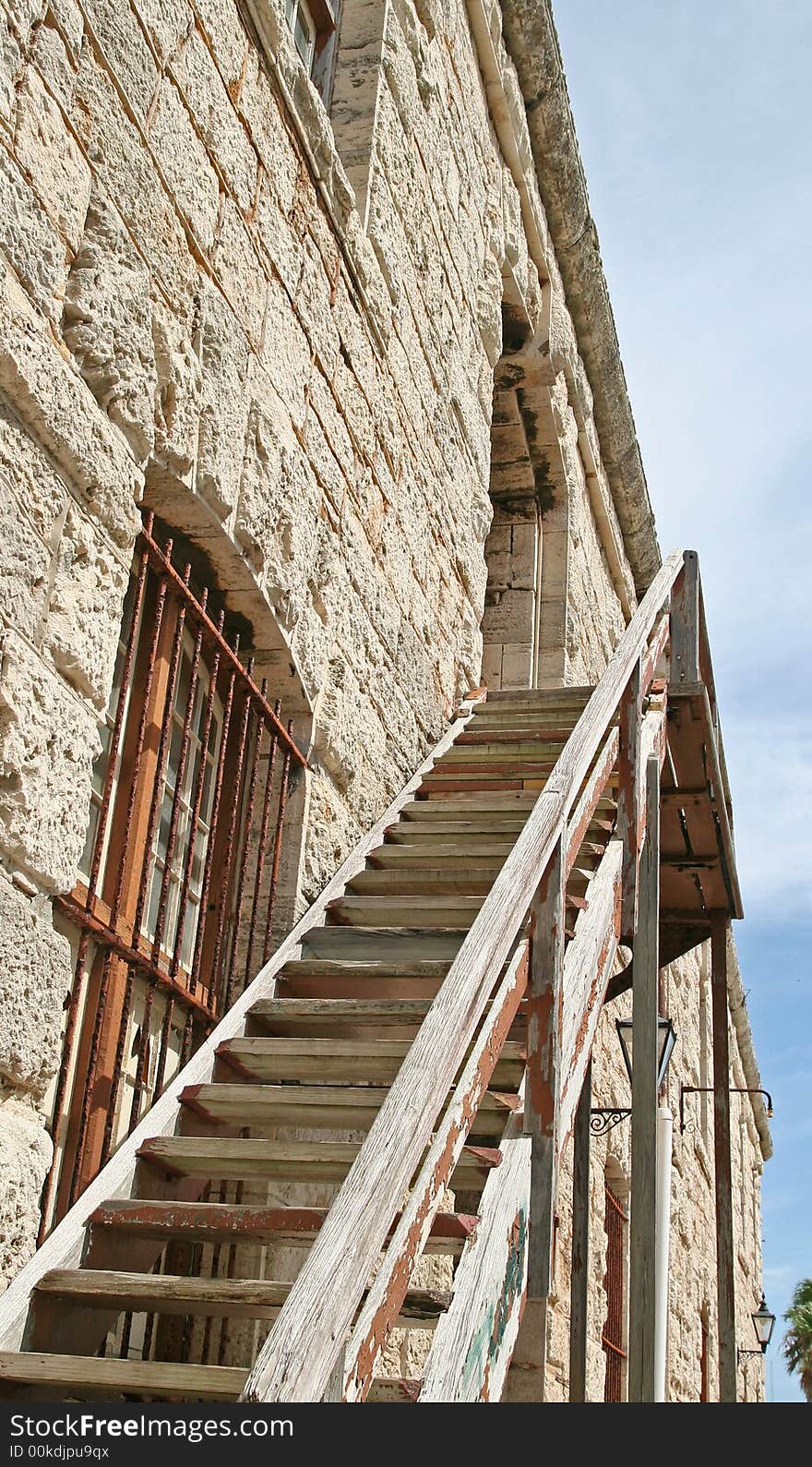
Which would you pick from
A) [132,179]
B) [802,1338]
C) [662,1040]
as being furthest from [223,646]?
[802,1338]

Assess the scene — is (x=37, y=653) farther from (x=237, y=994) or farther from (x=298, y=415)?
(x=298, y=415)

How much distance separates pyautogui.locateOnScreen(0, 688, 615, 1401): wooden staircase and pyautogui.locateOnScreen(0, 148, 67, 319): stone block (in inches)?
73.5

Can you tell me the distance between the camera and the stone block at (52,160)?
2.99m

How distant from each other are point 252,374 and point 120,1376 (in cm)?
278

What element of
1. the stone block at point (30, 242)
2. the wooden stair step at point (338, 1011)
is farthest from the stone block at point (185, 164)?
the wooden stair step at point (338, 1011)

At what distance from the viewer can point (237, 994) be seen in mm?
4051

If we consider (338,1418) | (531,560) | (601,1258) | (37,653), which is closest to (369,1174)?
(338,1418)

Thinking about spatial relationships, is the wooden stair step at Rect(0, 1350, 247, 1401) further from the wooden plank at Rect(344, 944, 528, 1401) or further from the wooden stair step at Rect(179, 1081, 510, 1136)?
the wooden stair step at Rect(179, 1081, 510, 1136)

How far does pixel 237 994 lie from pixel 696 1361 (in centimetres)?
911

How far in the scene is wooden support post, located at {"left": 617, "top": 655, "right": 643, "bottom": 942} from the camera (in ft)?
15.6

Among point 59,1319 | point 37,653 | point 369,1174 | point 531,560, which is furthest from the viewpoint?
point 531,560

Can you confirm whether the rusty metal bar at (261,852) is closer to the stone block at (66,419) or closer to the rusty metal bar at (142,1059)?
the rusty metal bar at (142,1059)

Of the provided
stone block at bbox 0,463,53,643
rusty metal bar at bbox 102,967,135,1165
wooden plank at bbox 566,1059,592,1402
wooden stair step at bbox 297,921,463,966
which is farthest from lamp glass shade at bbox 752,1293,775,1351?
stone block at bbox 0,463,53,643

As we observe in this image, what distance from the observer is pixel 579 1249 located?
6758 mm
